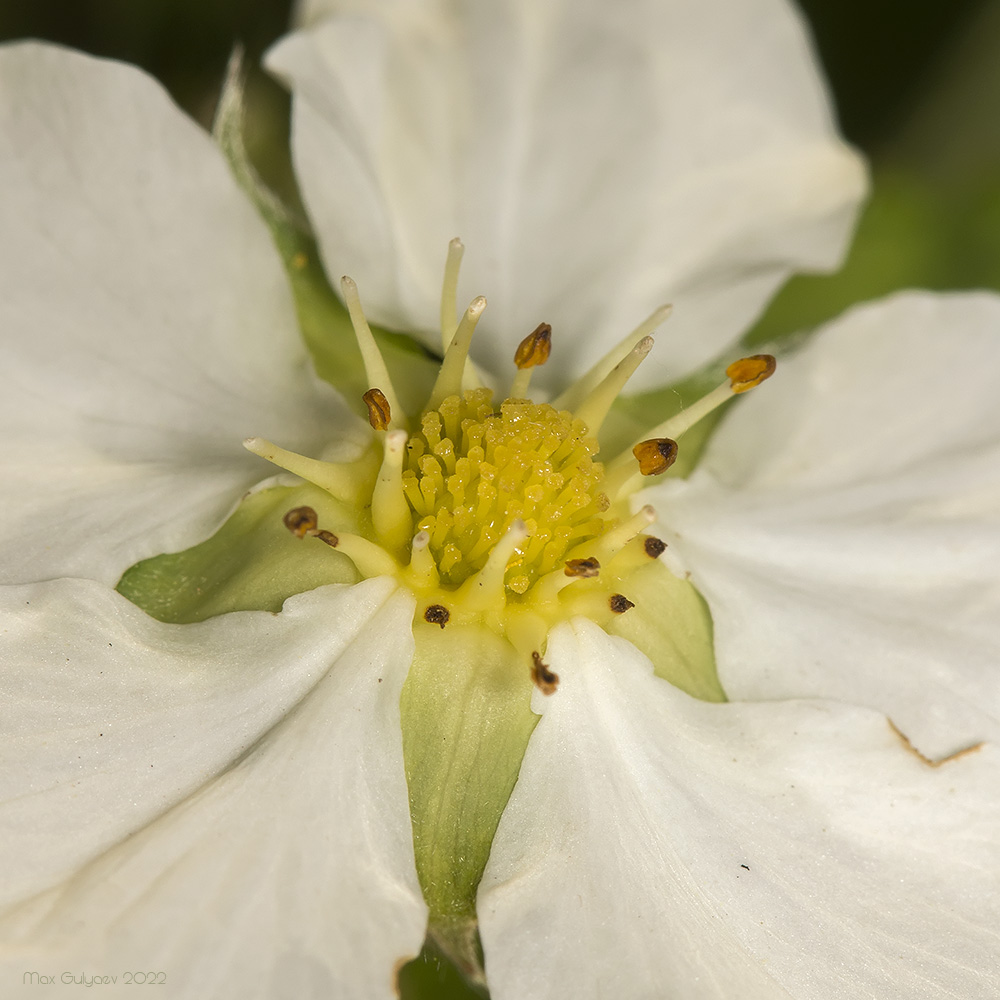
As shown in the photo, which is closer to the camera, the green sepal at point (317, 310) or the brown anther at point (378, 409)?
the brown anther at point (378, 409)

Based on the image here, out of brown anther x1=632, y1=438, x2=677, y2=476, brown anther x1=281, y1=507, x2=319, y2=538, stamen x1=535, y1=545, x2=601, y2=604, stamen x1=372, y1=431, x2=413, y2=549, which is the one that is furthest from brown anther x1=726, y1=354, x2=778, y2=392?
brown anther x1=281, y1=507, x2=319, y2=538

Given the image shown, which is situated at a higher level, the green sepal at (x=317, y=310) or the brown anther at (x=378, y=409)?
the green sepal at (x=317, y=310)

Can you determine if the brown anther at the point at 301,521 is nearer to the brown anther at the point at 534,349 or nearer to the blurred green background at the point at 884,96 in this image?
the brown anther at the point at 534,349

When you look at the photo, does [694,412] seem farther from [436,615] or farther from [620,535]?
[436,615]

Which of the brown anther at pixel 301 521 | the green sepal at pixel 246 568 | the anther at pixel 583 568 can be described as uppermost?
the anther at pixel 583 568

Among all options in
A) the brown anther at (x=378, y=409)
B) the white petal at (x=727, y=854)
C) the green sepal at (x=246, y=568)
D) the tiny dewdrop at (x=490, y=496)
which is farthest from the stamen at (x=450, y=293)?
the white petal at (x=727, y=854)

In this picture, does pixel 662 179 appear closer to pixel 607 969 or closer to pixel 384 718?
pixel 384 718

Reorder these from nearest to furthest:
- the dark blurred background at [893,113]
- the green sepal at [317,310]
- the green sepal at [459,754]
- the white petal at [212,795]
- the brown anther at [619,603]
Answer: the white petal at [212,795]
the green sepal at [459,754]
the brown anther at [619,603]
the green sepal at [317,310]
the dark blurred background at [893,113]

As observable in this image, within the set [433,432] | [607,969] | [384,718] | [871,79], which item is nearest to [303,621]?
[384,718]
